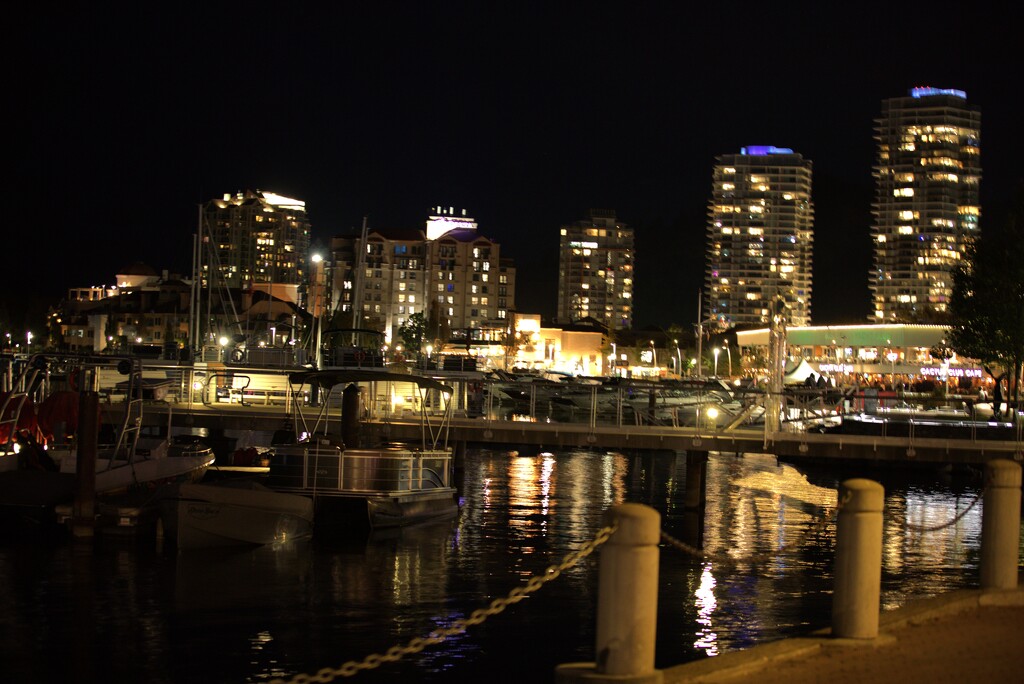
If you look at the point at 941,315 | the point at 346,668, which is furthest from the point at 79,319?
the point at 346,668

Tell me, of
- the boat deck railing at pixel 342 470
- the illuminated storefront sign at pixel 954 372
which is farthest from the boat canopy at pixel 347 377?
the illuminated storefront sign at pixel 954 372

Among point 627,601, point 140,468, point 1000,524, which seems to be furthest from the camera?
point 140,468

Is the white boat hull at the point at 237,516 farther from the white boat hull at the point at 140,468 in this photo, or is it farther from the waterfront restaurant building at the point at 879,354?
the waterfront restaurant building at the point at 879,354

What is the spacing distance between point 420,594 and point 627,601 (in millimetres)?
16128

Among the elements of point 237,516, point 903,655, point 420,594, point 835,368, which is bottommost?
Result: point 420,594

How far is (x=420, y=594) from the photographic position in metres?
22.8

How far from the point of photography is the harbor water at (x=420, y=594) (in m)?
17.4

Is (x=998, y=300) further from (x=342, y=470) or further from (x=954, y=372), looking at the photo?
(x=954, y=372)

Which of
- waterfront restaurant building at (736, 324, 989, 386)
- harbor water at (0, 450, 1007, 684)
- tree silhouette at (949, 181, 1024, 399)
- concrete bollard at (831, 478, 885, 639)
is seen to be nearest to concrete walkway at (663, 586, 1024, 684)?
concrete bollard at (831, 478, 885, 639)

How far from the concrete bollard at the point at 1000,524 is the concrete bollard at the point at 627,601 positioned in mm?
5135

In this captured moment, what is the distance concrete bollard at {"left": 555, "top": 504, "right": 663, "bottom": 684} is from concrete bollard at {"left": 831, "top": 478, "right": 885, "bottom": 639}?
2545mm

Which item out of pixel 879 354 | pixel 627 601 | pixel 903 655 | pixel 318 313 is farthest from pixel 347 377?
pixel 879 354

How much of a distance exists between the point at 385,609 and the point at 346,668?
11946mm

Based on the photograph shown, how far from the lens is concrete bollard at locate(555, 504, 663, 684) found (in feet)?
23.9
